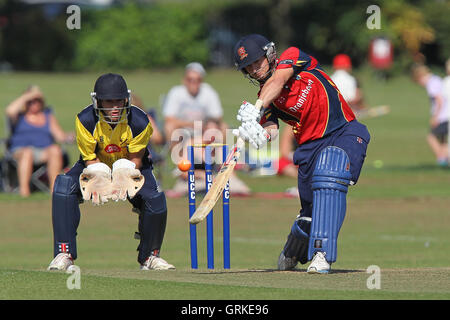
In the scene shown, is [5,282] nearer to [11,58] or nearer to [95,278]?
[95,278]

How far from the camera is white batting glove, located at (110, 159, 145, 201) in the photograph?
24.7ft

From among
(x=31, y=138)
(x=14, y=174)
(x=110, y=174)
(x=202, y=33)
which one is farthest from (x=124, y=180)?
(x=202, y=33)

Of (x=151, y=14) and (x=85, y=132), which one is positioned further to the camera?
(x=151, y=14)

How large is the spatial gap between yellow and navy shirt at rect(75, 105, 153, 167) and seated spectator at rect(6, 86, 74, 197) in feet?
22.5

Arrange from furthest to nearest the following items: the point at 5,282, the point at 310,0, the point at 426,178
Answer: the point at 310,0 → the point at 426,178 → the point at 5,282

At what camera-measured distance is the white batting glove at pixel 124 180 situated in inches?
297

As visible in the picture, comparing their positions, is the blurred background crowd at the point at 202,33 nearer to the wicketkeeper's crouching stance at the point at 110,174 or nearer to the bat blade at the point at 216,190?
the wicketkeeper's crouching stance at the point at 110,174

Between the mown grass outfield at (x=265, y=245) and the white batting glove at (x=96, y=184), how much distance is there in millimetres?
558

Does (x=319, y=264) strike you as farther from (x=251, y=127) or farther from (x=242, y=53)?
(x=242, y=53)

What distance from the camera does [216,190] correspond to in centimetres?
711

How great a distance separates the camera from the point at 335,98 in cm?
758

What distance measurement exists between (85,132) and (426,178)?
416 inches
